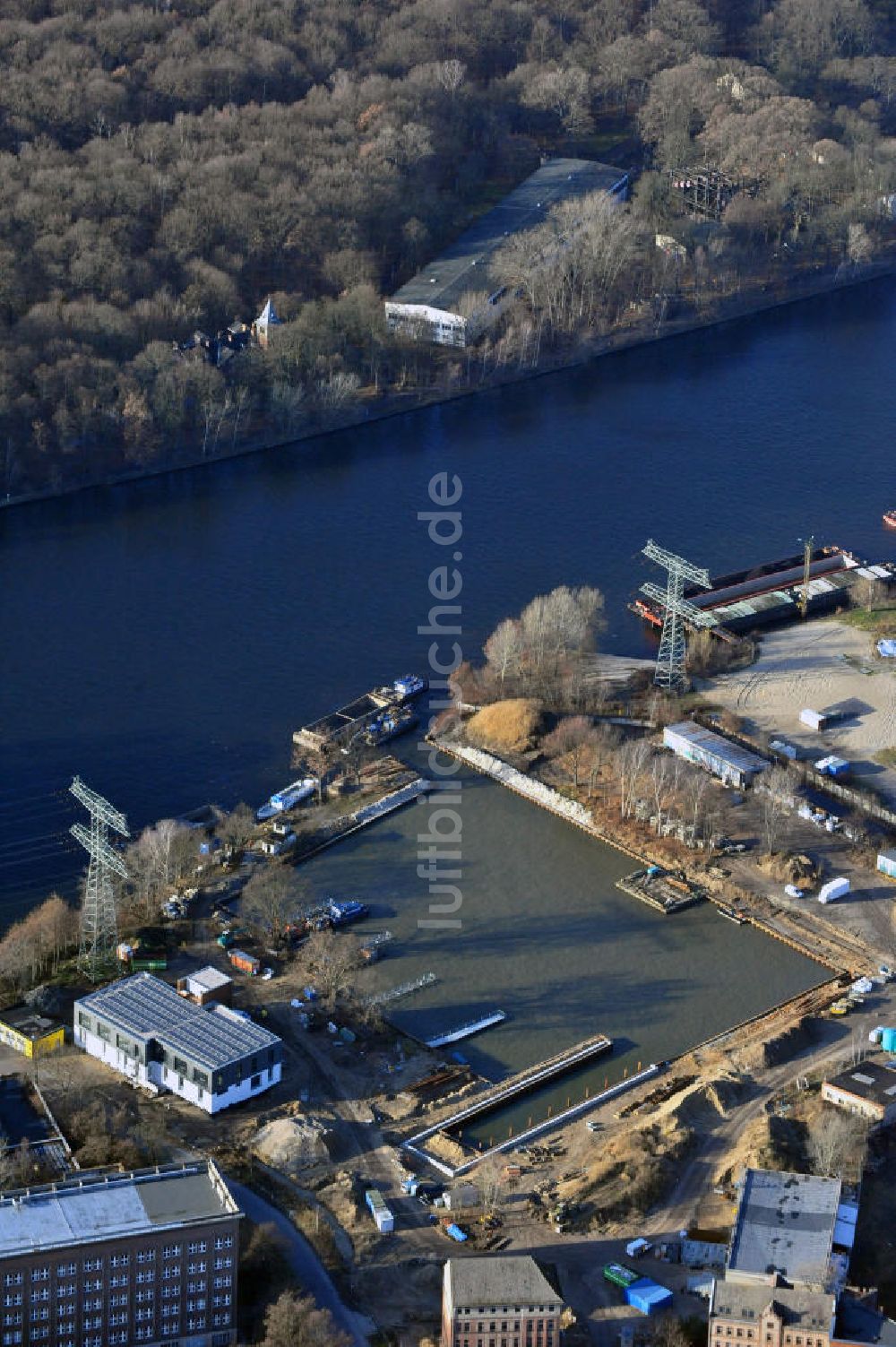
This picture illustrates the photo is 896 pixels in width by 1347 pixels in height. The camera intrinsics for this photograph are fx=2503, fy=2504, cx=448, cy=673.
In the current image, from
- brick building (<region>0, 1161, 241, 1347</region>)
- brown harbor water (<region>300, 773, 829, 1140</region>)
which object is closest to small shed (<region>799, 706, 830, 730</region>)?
brown harbor water (<region>300, 773, 829, 1140</region>)

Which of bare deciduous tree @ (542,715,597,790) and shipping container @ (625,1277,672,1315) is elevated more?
bare deciduous tree @ (542,715,597,790)

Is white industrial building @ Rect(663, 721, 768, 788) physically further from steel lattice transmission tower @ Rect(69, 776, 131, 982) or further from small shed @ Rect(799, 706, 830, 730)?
steel lattice transmission tower @ Rect(69, 776, 131, 982)

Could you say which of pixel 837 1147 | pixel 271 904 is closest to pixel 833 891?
pixel 837 1147

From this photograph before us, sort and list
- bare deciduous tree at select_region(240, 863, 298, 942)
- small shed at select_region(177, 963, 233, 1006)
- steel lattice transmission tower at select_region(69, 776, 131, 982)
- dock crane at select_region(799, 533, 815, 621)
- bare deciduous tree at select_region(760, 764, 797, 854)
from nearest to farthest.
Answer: small shed at select_region(177, 963, 233, 1006) → steel lattice transmission tower at select_region(69, 776, 131, 982) → bare deciduous tree at select_region(240, 863, 298, 942) → bare deciduous tree at select_region(760, 764, 797, 854) → dock crane at select_region(799, 533, 815, 621)

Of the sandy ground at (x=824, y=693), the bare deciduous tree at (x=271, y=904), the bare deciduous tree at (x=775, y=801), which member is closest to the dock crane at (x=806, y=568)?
the sandy ground at (x=824, y=693)

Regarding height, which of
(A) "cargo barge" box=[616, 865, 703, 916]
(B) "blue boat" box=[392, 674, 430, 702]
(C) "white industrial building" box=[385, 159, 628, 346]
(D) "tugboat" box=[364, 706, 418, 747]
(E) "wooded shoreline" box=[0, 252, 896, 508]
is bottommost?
(A) "cargo barge" box=[616, 865, 703, 916]

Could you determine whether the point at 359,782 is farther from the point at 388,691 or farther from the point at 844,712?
the point at 844,712

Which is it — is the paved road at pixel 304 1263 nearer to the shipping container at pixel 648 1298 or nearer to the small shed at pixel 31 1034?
the shipping container at pixel 648 1298
